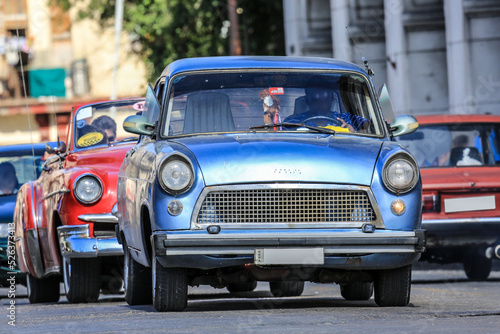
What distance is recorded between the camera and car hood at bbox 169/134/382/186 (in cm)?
902

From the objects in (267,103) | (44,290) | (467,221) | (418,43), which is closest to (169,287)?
(267,103)

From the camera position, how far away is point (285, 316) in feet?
29.3

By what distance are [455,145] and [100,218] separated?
16.0 feet

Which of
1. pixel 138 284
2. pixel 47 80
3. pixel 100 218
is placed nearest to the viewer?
pixel 138 284

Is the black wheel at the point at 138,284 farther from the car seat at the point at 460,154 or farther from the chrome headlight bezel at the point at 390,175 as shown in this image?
the car seat at the point at 460,154

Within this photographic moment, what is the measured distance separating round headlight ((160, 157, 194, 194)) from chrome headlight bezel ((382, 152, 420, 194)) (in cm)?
129

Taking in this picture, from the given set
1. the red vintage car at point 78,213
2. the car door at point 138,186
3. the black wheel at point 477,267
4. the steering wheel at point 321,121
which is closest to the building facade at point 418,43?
the black wheel at point 477,267

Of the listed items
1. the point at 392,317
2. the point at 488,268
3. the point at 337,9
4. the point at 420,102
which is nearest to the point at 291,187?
the point at 392,317

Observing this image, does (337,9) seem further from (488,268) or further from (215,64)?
(215,64)

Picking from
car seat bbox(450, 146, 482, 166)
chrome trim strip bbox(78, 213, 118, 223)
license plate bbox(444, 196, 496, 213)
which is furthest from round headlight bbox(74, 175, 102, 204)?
car seat bbox(450, 146, 482, 166)

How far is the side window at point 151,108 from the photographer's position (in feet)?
34.0

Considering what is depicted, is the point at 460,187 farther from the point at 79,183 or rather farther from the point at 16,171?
the point at 16,171

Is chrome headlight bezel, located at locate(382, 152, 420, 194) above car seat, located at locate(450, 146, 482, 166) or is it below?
above

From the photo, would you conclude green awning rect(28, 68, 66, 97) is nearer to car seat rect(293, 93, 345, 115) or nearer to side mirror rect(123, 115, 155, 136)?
side mirror rect(123, 115, 155, 136)
